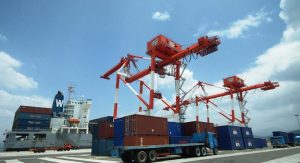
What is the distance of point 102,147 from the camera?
985 inches

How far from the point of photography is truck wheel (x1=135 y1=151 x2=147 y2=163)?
15547 mm

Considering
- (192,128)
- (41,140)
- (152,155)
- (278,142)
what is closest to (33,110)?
(41,140)

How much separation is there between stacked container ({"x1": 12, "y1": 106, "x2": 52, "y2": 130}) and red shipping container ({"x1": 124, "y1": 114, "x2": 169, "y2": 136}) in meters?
72.3

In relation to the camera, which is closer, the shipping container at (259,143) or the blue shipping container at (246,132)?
the blue shipping container at (246,132)

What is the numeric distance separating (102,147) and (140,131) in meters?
10.7

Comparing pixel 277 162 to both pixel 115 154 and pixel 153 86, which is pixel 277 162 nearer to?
pixel 115 154

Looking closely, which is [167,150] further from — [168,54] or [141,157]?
[168,54]

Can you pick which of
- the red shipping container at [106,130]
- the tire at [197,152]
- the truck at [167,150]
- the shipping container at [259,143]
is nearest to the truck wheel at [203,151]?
the truck at [167,150]

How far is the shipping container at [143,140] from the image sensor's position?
16128mm

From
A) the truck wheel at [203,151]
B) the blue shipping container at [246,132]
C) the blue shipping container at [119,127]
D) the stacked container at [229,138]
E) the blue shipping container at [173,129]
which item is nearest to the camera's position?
the blue shipping container at [119,127]

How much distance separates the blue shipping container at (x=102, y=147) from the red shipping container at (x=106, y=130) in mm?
679

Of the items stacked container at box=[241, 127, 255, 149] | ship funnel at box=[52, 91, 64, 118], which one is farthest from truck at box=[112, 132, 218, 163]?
ship funnel at box=[52, 91, 64, 118]

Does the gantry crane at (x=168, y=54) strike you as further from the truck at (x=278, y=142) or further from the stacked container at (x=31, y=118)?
the stacked container at (x=31, y=118)

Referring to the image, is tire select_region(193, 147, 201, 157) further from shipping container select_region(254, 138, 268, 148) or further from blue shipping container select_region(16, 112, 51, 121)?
blue shipping container select_region(16, 112, 51, 121)
